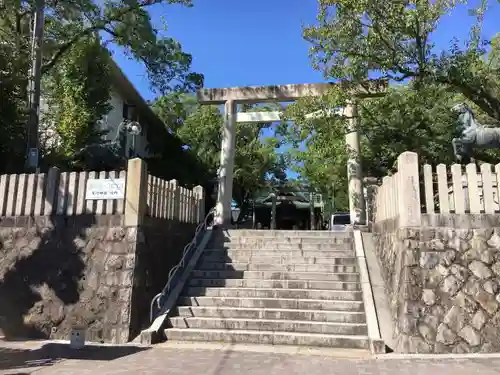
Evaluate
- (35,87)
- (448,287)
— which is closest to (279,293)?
(448,287)

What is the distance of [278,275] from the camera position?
362 inches

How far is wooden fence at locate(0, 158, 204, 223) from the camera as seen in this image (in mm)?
8562

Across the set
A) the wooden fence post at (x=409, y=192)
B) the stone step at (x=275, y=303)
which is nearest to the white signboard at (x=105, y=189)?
the stone step at (x=275, y=303)

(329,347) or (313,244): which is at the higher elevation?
(313,244)

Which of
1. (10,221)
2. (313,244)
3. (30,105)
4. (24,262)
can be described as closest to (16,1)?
(30,105)

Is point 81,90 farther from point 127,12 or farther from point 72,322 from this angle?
point 72,322

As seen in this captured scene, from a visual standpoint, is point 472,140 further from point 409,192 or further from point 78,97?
point 78,97

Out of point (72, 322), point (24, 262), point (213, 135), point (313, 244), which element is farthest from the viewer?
point (213, 135)

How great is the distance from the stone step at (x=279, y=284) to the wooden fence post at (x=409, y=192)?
73.6 inches

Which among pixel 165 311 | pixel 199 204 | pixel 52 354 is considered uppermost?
pixel 199 204

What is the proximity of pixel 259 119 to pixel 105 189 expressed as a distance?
22.7ft

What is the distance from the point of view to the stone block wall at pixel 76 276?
797 centimetres

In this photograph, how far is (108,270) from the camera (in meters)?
8.22

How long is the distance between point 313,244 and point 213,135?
15.1 meters
